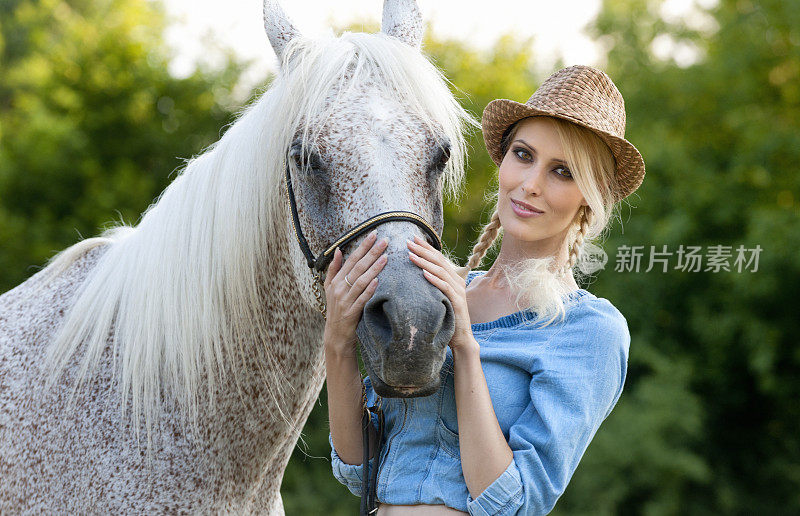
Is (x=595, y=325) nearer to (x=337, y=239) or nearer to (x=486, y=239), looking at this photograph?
(x=486, y=239)

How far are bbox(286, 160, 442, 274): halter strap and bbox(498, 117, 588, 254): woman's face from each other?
0.31 metres

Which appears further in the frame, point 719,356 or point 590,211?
point 719,356

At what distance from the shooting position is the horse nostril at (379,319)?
173cm

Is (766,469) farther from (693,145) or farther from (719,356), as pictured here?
(693,145)

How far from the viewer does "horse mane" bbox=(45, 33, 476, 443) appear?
214 cm

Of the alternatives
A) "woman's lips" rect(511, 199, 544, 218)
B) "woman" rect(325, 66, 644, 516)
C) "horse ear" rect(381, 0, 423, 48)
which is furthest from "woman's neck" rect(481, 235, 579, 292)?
"horse ear" rect(381, 0, 423, 48)

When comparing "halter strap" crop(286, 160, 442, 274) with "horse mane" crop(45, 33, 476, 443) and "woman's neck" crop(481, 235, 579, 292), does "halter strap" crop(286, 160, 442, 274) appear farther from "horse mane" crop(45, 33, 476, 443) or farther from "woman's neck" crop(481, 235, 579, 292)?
"woman's neck" crop(481, 235, 579, 292)

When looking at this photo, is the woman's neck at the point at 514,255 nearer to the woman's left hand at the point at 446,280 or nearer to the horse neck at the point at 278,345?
the woman's left hand at the point at 446,280

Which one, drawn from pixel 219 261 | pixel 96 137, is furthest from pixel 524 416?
pixel 96 137

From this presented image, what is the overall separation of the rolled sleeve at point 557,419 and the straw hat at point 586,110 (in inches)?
21.8

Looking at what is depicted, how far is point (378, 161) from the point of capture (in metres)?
1.91

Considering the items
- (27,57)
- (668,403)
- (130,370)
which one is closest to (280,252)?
(130,370)

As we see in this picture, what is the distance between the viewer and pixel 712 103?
14.2 m

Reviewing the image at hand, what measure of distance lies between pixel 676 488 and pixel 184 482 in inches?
404
